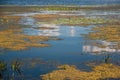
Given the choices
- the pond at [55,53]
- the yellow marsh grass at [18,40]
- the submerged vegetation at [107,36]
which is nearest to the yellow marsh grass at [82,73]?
the pond at [55,53]

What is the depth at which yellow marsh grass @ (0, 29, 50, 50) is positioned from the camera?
29.0 meters

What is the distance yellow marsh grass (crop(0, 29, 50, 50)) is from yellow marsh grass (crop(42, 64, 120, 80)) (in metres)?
7.97

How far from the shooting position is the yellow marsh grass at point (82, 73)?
1945 centimetres

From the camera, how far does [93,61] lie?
2373cm

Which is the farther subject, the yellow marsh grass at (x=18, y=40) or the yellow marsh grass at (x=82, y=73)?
the yellow marsh grass at (x=18, y=40)

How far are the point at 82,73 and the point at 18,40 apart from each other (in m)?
12.9

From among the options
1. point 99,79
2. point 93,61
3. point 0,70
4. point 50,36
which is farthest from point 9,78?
point 50,36

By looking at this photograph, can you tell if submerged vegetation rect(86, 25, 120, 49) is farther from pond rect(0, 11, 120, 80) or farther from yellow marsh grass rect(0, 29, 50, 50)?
yellow marsh grass rect(0, 29, 50, 50)

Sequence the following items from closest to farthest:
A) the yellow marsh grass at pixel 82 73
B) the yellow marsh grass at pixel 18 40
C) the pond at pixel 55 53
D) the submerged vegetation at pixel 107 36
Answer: the yellow marsh grass at pixel 82 73 → the pond at pixel 55 53 → the yellow marsh grass at pixel 18 40 → the submerged vegetation at pixel 107 36

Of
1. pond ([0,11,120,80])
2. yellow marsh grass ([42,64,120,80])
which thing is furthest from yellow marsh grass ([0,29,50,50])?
yellow marsh grass ([42,64,120,80])

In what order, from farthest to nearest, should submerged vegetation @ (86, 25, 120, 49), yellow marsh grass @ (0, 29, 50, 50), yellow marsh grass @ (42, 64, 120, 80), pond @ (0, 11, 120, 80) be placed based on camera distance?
submerged vegetation @ (86, 25, 120, 49) < yellow marsh grass @ (0, 29, 50, 50) < pond @ (0, 11, 120, 80) < yellow marsh grass @ (42, 64, 120, 80)

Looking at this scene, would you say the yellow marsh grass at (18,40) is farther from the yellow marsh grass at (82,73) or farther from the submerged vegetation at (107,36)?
the yellow marsh grass at (82,73)

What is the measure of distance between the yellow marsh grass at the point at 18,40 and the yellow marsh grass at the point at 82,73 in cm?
797

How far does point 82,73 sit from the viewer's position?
20.4 m
